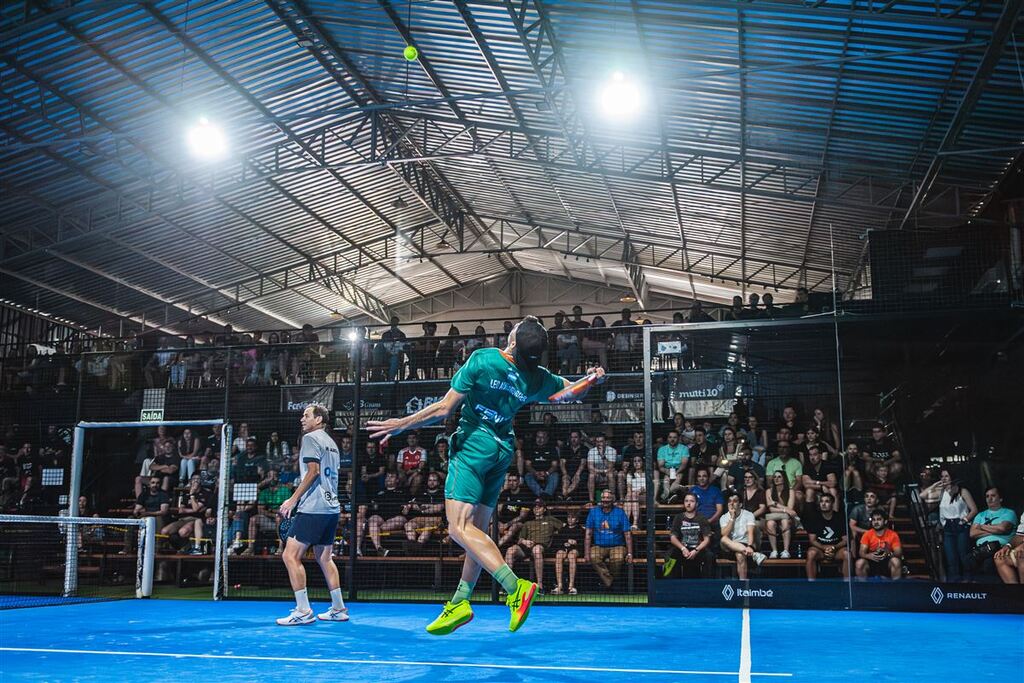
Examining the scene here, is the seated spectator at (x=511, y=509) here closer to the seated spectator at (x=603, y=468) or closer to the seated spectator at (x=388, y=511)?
the seated spectator at (x=603, y=468)

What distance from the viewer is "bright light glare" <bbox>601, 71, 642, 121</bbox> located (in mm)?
15066

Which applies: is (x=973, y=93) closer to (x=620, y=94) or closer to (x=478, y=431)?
(x=620, y=94)

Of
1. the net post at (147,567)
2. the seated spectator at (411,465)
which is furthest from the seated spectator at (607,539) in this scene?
the net post at (147,567)

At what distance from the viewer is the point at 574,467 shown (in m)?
14.4

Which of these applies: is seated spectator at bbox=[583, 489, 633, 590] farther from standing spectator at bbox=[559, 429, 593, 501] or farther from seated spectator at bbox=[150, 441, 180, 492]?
seated spectator at bbox=[150, 441, 180, 492]

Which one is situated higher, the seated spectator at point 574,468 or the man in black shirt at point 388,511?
the seated spectator at point 574,468

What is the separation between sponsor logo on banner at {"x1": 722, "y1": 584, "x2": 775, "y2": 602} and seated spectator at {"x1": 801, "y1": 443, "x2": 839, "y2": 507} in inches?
88.1

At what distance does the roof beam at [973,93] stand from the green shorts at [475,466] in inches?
392

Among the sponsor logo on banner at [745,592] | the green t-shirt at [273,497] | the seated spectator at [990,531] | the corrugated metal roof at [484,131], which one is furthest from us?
the corrugated metal roof at [484,131]

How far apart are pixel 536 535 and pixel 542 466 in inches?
76.6

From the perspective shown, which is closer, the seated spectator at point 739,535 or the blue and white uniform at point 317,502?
the blue and white uniform at point 317,502

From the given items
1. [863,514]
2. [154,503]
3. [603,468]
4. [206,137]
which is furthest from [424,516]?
[206,137]

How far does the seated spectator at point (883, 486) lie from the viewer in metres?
12.8

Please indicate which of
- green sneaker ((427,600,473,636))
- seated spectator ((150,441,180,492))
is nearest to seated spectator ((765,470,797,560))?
green sneaker ((427,600,473,636))
